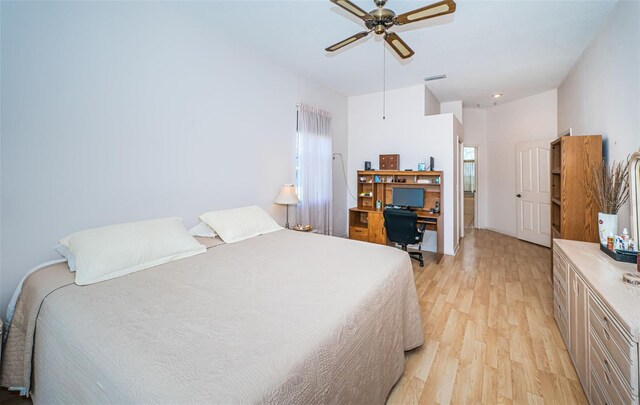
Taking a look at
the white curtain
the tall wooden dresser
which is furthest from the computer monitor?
the tall wooden dresser

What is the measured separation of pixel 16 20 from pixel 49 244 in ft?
4.78

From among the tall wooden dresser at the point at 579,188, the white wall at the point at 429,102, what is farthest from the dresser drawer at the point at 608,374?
the white wall at the point at 429,102

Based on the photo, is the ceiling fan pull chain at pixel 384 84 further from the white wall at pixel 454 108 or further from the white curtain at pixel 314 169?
the white wall at pixel 454 108

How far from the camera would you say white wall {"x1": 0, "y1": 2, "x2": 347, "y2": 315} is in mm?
1693

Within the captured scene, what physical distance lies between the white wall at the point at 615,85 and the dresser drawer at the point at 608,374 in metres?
1.63

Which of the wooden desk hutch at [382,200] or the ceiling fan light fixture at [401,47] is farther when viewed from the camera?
the wooden desk hutch at [382,200]

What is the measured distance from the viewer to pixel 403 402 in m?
1.54

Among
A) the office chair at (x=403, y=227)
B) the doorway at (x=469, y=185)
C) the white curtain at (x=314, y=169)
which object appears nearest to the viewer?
the office chair at (x=403, y=227)

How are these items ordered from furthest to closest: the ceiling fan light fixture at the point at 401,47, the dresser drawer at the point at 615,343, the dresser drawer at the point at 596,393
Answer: the ceiling fan light fixture at the point at 401,47
the dresser drawer at the point at 596,393
the dresser drawer at the point at 615,343

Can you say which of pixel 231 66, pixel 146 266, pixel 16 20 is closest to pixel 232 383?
pixel 146 266

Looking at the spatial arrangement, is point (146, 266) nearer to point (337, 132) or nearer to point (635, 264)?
point (635, 264)

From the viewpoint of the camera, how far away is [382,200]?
4961 millimetres

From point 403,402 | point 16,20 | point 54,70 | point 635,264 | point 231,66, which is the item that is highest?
point 231,66

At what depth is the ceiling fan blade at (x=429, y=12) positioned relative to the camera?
5.38 feet
